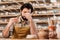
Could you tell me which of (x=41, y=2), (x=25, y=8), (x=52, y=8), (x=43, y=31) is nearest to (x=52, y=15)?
(x=52, y=8)

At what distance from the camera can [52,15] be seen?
10.9 feet

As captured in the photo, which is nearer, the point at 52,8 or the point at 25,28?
the point at 25,28

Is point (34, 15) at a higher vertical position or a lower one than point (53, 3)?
lower

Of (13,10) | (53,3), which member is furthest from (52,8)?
(13,10)

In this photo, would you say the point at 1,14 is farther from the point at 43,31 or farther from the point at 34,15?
the point at 43,31

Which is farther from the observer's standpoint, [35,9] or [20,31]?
[35,9]

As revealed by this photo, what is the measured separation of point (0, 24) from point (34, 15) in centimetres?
87

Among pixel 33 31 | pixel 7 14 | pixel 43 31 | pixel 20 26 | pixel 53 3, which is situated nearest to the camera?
pixel 43 31

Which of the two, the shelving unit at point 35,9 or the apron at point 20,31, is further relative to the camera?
the shelving unit at point 35,9

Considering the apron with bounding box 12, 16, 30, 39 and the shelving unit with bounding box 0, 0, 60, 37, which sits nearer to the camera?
the apron with bounding box 12, 16, 30, 39

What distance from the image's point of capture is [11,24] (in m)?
1.35

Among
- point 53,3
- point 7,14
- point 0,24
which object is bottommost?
point 0,24

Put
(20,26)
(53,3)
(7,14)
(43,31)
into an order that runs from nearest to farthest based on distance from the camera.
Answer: (43,31) → (20,26) → (53,3) → (7,14)

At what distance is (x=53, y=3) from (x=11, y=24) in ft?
6.81
